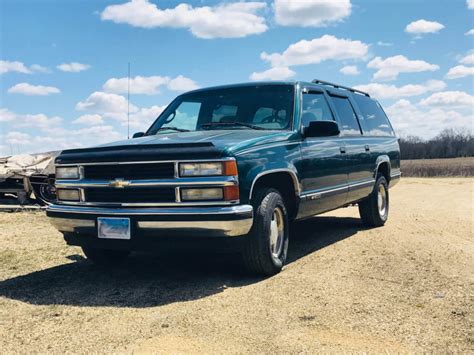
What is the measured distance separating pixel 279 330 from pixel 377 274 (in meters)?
1.86

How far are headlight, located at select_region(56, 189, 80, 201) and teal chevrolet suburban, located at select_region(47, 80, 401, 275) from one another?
11mm

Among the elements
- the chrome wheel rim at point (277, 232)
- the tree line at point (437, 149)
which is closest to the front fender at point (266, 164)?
the chrome wheel rim at point (277, 232)

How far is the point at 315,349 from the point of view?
303 centimetres

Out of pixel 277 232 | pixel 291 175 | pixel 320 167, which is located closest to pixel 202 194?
pixel 277 232

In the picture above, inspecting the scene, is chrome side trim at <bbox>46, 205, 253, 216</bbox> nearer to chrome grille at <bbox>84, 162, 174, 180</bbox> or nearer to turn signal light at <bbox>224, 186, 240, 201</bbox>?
turn signal light at <bbox>224, 186, 240, 201</bbox>

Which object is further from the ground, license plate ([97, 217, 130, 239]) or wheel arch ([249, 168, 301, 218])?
wheel arch ([249, 168, 301, 218])

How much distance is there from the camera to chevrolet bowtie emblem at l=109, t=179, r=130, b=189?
4.46 meters

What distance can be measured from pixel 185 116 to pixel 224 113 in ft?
1.87

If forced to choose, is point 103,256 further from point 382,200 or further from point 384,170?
point 384,170

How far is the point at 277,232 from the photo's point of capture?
504 centimetres

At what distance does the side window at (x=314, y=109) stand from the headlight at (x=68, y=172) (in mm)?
2452

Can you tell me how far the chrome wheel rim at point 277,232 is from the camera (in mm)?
4922

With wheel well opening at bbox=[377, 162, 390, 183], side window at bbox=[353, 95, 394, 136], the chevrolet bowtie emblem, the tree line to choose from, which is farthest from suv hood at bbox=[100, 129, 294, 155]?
the tree line

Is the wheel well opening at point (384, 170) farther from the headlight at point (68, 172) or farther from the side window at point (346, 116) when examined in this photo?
the headlight at point (68, 172)
